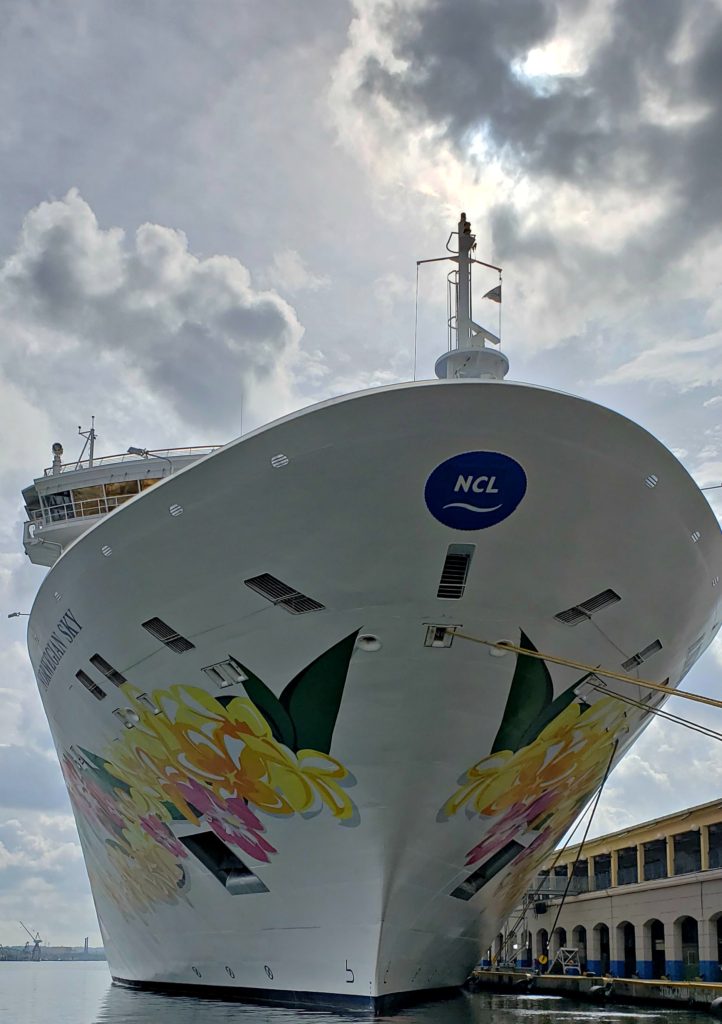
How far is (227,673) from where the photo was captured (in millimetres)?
9523

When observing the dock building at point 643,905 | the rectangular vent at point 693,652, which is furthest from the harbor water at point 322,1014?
the rectangular vent at point 693,652

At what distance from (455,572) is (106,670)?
4304 mm

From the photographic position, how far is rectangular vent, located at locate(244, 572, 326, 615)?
897 cm

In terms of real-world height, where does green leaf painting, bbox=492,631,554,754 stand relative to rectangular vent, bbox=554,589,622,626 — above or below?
below

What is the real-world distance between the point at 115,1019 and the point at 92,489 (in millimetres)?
8732

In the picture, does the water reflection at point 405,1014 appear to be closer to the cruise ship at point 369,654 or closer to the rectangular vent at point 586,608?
the cruise ship at point 369,654

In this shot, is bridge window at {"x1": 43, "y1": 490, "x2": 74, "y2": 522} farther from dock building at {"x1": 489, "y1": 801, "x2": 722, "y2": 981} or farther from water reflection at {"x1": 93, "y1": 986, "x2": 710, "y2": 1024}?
dock building at {"x1": 489, "y1": 801, "x2": 722, "y2": 981}

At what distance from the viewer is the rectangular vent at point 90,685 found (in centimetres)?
1079

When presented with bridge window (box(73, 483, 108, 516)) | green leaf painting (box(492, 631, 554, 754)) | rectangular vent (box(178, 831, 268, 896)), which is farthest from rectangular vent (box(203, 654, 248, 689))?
bridge window (box(73, 483, 108, 516))

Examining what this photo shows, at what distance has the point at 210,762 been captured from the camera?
9984mm

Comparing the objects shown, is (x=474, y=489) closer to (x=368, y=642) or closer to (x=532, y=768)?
(x=368, y=642)

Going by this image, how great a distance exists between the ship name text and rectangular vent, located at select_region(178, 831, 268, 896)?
272cm

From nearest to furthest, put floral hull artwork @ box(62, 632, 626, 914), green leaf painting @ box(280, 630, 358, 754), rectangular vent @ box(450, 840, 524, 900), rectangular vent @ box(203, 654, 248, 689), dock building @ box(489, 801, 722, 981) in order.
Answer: green leaf painting @ box(280, 630, 358, 754) → rectangular vent @ box(203, 654, 248, 689) → floral hull artwork @ box(62, 632, 626, 914) → rectangular vent @ box(450, 840, 524, 900) → dock building @ box(489, 801, 722, 981)

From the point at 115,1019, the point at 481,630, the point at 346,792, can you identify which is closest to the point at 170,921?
the point at 115,1019
